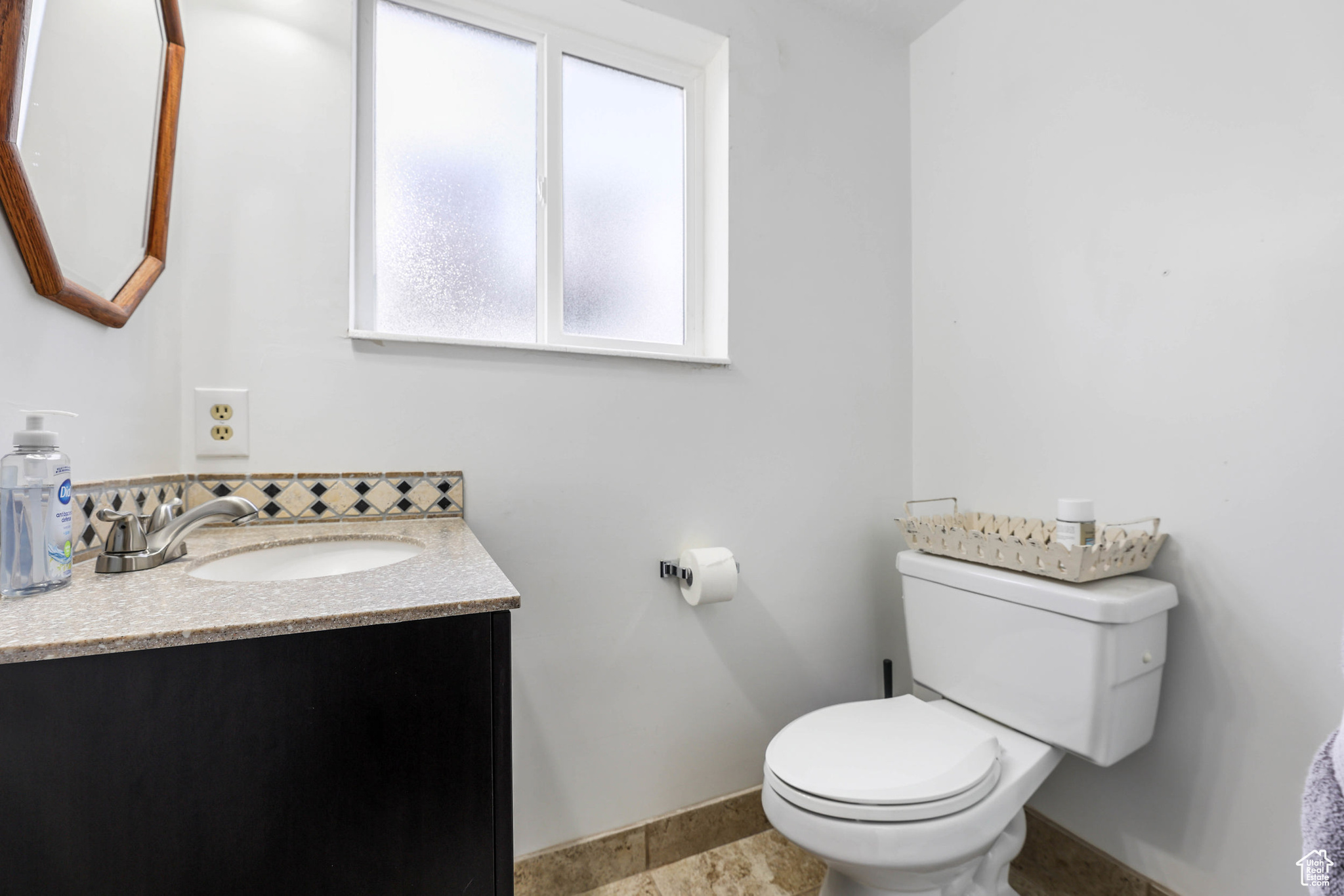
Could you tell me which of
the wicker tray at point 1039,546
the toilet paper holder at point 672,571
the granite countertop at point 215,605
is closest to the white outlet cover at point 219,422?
the granite countertop at point 215,605

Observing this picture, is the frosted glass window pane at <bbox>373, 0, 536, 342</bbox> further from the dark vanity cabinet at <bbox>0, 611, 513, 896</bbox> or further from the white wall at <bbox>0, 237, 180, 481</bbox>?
the dark vanity cabinet at <bbox>0, 611, 513, 896</bbox>

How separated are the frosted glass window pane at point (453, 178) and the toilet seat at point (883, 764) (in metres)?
1.08

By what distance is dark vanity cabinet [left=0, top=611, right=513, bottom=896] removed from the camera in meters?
0.47

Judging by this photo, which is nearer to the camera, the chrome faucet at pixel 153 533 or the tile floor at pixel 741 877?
the chrome faucet at pixel 153 533

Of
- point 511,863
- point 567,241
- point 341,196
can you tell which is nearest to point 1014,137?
point 567,241

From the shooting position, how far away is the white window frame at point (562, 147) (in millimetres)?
1268

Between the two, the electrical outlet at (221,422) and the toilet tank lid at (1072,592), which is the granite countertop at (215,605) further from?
the toilet tank lid at (1072,592)

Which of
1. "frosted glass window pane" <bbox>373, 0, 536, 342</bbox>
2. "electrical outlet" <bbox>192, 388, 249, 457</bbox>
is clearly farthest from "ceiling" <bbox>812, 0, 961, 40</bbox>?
"electrical outlet" <bbox>192, 388, 249, 457</bbox>

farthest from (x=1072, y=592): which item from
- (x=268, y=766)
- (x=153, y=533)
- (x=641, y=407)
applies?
(x=153, y=533)

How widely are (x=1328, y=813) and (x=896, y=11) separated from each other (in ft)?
6.23

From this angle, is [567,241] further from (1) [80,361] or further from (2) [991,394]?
(2) [991,394]

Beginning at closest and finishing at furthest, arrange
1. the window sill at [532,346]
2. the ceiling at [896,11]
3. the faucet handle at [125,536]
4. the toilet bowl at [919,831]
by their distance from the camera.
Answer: the faucet handle at [125,536] → the toilet bowl at [919,831] → the window sill at [532,346] → the ceiling at [896,11]

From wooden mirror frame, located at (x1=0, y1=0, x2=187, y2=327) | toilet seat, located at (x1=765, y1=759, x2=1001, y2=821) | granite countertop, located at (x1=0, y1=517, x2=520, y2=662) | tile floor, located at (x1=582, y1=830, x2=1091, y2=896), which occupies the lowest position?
tile floor, located at (x1=582, y1=830, x2=1091, y2=896)

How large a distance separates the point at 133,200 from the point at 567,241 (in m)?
0.81
